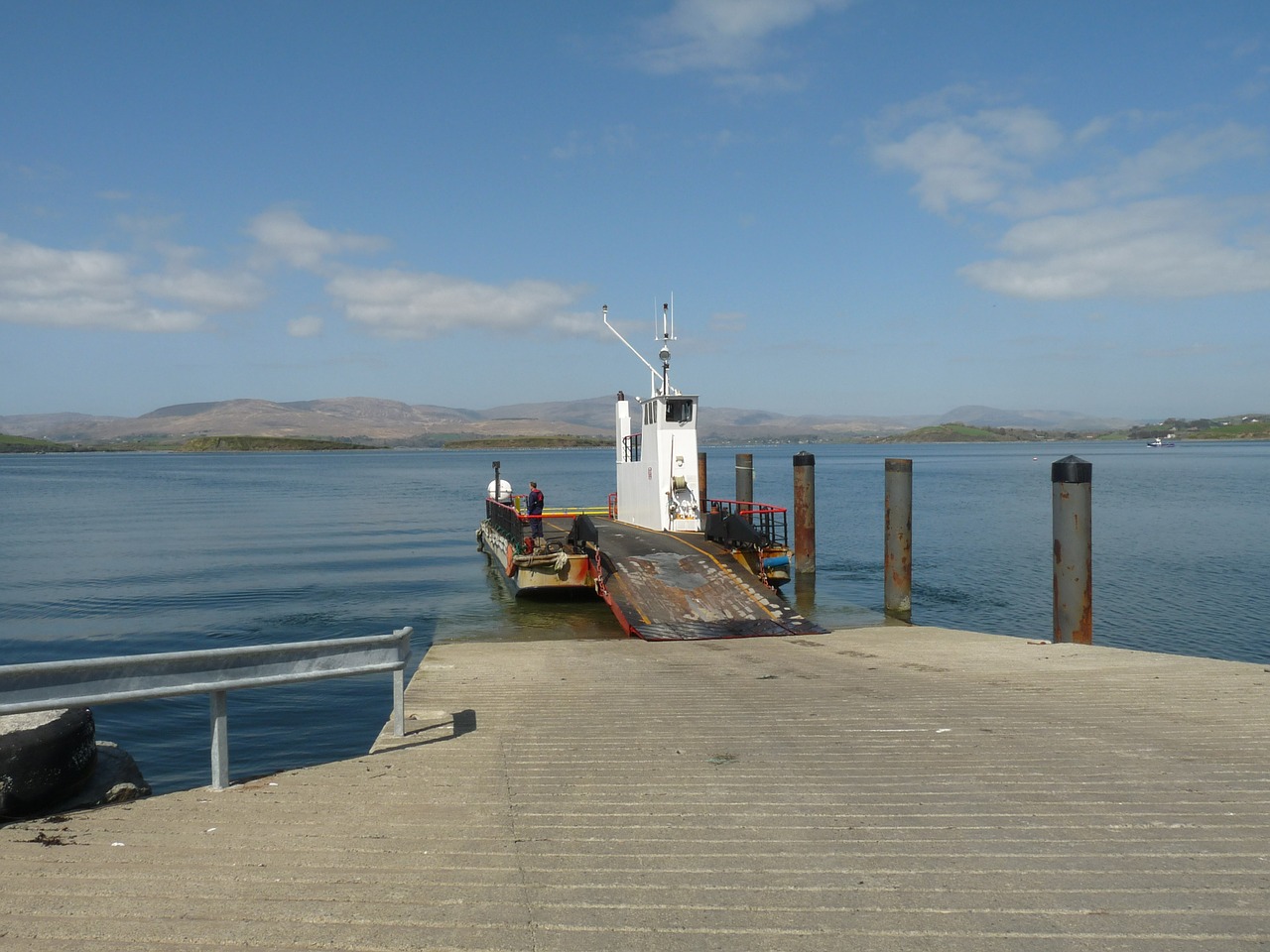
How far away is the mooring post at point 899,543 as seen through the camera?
19.0m

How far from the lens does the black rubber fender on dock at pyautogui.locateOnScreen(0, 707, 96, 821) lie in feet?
18.4

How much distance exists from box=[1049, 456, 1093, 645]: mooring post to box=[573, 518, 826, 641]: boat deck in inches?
143

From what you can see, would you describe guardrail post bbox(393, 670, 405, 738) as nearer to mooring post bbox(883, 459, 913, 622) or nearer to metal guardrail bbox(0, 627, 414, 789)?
metal guardrail bbox(0, 627, 414, 789)

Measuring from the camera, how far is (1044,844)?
5031 millimetres

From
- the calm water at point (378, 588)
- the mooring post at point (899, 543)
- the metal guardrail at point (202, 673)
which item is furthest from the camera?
the mooring post at point (899, 543)

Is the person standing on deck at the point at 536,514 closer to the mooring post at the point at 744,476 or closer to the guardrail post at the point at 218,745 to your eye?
the mooring post at the point at 744,476

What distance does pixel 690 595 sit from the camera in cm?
1645

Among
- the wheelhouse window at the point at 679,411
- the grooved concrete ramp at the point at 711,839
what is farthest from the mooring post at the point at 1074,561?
the wheelhouse window at the point at 679,411

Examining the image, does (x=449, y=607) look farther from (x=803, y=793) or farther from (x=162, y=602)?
(x=803, y=793)

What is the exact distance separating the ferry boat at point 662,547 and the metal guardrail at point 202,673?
795cm

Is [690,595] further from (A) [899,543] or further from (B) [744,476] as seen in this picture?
(B) [744,476]

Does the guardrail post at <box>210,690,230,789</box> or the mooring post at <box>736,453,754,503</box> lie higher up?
the mooring post at <box>736,453,754,503</box>

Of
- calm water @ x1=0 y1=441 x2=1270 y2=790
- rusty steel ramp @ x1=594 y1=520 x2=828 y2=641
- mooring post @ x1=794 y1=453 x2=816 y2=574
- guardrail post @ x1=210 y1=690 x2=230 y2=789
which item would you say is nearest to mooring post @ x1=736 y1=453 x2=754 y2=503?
calm water @ x1=0 y1=441 x2=1270 y2=790

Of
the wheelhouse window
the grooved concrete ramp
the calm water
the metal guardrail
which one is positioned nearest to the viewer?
the grooved concrete ramp
